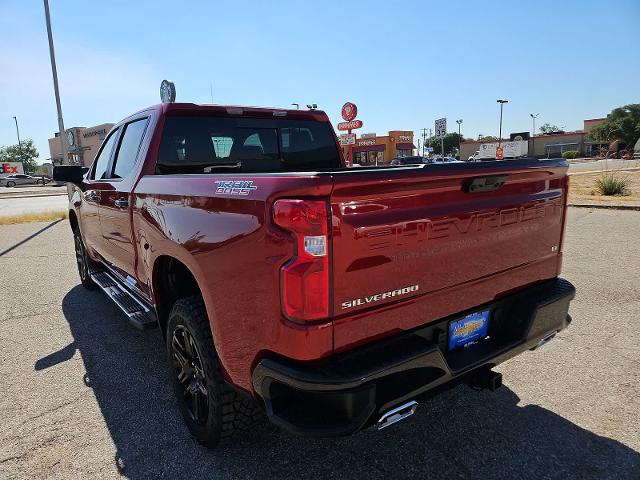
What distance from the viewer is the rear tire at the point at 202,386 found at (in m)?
2.34

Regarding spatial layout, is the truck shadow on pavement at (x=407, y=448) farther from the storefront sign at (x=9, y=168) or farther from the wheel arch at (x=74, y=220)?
the storefront sign at (x=9, y=168)

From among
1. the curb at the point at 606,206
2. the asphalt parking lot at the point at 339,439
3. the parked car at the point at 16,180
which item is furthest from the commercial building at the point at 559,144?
the asphalt parking lot at the point at 339,439

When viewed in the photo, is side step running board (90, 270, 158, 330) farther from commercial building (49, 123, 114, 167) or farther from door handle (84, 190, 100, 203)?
commercial building (49, 123, 114, 167)

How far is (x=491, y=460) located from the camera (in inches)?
95.1

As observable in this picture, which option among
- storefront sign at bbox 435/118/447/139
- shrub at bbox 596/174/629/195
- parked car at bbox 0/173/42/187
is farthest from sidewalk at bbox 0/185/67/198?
shrub at bbox 596/174/629/195

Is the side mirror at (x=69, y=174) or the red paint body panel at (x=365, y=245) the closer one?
the red paint body panel at (x=365, y=245)

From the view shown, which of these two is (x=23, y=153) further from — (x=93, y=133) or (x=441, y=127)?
(x=441, y=127)

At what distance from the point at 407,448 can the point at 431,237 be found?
1.30 meters

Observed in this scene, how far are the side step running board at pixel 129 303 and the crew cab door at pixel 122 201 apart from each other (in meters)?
0.18

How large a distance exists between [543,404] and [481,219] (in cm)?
152

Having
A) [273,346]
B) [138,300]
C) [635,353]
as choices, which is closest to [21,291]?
[138,300]

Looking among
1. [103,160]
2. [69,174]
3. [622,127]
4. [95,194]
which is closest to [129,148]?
[95,194]

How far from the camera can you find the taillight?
5.67ft

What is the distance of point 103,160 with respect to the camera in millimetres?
4707
